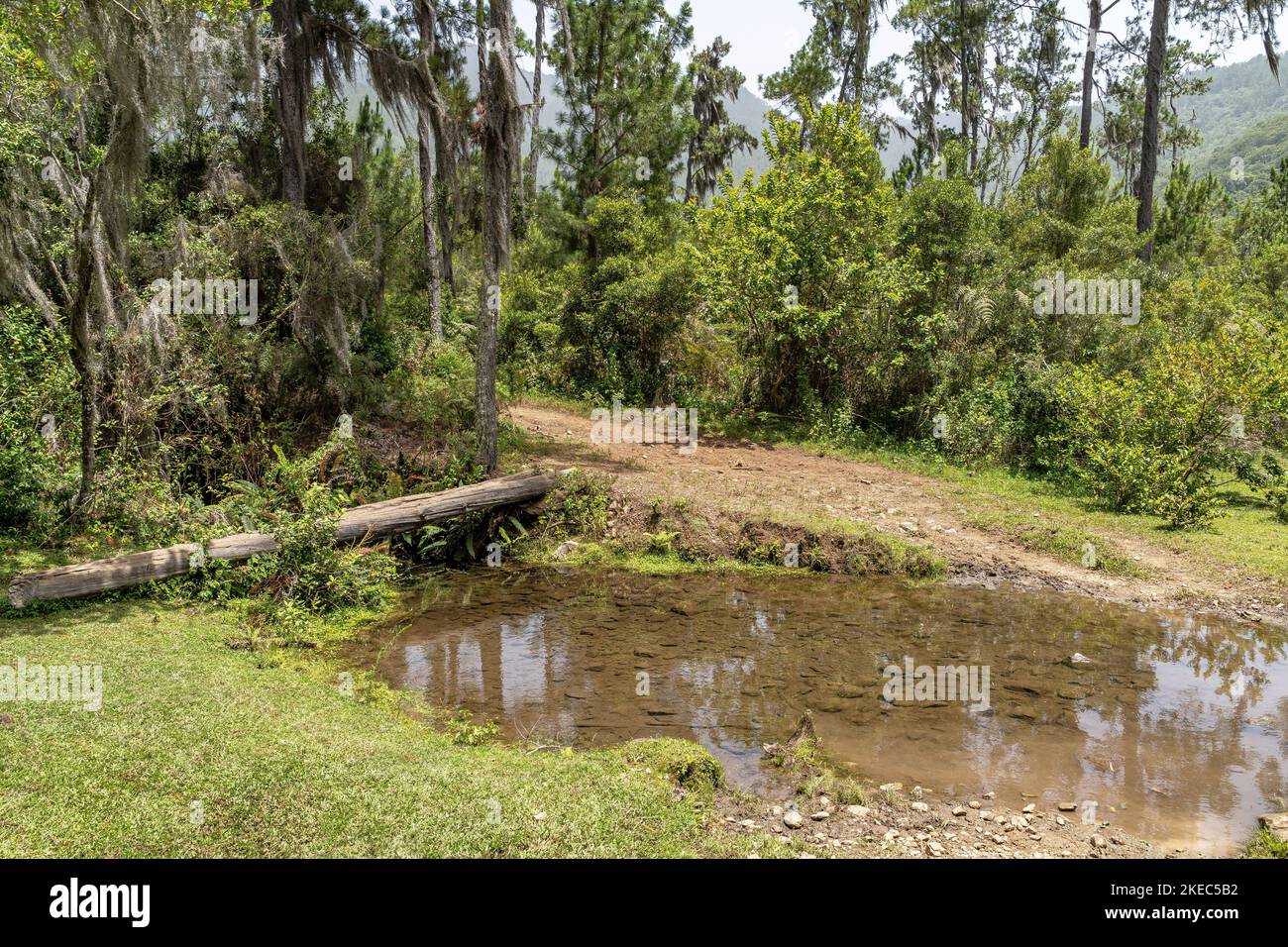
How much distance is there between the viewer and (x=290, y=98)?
14.9m

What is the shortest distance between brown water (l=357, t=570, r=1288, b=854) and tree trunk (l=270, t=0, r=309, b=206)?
345 inches

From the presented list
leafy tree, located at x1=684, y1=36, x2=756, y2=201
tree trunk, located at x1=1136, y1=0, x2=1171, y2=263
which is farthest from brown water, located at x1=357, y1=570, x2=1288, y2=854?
leafy tree, located at x1=684, y1=36, x2=756, y2=201

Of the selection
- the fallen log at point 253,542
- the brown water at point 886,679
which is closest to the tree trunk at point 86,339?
the fallen log at point 253,542

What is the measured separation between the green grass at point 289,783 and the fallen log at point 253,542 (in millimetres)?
1386

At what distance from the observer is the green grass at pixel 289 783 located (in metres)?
4.68

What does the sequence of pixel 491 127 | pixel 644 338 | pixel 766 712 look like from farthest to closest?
pixel 644 338, pixel 491 127, pixel 766 712

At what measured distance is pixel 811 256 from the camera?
57.0 ft

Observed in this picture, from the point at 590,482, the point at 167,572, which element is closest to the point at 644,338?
the point at 590,482

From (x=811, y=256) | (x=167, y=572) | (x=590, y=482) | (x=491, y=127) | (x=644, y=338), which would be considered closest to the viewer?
(x=167, y=572)

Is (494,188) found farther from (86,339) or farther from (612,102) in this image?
(612,102)

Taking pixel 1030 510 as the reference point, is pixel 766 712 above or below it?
below

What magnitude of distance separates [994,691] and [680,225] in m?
17.5

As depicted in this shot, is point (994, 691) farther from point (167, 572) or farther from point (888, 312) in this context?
point (888, 312)

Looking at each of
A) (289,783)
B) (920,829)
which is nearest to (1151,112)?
(920,829)
